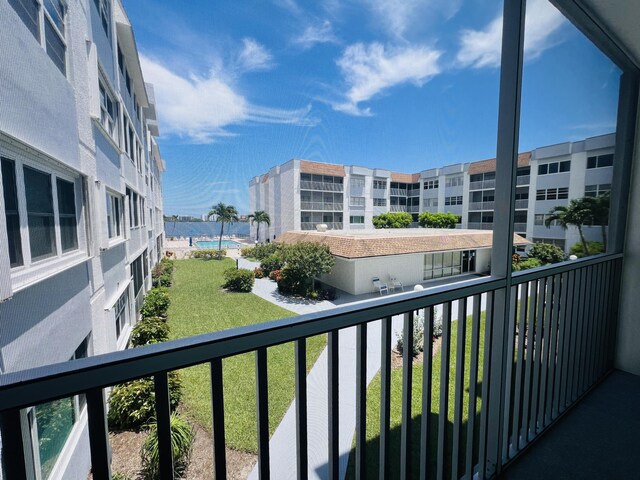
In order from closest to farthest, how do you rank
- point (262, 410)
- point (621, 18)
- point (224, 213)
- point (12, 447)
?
1. point (12, 447)
2. point (262, 410)
3. point (224, 213)
4. point (621, 18)

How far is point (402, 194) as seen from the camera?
144 centimetres

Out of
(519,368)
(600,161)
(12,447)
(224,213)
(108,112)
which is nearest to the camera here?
(12,447)

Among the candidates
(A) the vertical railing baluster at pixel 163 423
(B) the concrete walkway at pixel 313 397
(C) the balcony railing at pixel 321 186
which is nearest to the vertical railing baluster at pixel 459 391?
(B) the concrete walkway at pixel 313 397

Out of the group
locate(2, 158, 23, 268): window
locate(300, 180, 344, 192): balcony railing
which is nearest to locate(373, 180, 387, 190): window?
locate(300, 180, 344, 192): balcony railing

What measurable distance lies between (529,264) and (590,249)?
119cm

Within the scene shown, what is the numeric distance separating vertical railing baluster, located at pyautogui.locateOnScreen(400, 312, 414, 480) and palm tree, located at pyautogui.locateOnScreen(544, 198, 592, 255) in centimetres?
131

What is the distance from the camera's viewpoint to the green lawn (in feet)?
3.16

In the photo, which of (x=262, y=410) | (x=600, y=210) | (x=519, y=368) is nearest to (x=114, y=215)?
(x=262, y=410)

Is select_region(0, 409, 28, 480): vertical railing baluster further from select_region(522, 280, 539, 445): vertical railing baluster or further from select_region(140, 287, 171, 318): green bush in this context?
select_region(522, 280, 539, 445): vertical railing baluster

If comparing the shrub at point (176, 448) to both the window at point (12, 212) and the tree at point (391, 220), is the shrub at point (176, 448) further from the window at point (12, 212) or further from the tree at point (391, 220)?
the tree at point (391, 220)

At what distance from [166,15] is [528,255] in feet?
6.37

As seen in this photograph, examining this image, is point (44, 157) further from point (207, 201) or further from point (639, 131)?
point (639, 131)

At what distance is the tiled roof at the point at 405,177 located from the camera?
1429 mm

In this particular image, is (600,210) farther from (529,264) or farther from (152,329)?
(152,329)
